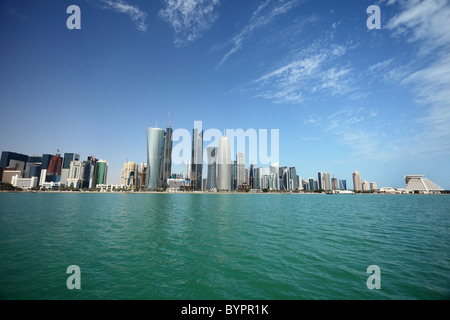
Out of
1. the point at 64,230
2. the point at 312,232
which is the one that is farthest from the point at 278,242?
the point at 64,230

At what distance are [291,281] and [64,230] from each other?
33701mm

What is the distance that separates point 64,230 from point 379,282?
39504mm

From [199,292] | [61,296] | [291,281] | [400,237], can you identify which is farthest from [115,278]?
[400,237]

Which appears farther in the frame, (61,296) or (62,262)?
(62,262)

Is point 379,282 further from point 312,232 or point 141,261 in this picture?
point 141,261

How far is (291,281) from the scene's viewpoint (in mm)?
13906

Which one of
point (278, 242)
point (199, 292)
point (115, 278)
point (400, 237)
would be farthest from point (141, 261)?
point (400, 237)

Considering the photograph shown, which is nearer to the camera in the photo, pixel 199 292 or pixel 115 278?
pixel 199 292

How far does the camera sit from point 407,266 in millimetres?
16844
